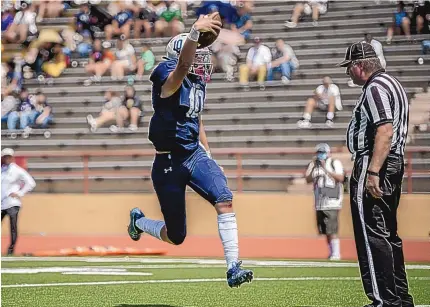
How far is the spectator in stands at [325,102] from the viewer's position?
21953 millimetres

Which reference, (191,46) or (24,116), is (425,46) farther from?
(191,46)

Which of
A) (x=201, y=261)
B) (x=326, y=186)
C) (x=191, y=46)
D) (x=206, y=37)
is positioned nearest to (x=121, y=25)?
(x=326, y=186)

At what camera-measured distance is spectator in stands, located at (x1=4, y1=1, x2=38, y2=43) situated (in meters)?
27.9

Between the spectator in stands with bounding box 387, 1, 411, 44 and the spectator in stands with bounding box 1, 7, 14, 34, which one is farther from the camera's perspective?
the spectator in stands with bounding box 1, 7, 14, 34

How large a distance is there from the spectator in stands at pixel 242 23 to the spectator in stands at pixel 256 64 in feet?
3.33

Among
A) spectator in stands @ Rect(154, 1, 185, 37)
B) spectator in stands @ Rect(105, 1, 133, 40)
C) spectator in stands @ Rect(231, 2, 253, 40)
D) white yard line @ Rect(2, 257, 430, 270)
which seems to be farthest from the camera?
spectator in stands @ Rect(105, 1, 133, 40)

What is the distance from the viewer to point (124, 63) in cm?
2556

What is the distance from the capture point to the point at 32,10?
2811 cm

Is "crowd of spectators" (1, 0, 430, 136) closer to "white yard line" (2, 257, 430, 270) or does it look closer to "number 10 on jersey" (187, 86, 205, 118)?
"white yard line" (2, 257, 430, 270)

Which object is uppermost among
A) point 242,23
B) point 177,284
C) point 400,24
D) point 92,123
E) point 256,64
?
point 242,23

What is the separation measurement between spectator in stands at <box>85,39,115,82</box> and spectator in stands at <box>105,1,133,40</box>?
612mm

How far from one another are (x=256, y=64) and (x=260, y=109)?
124 cm

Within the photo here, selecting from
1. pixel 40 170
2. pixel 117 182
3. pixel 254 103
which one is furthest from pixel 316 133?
pixel 40 170

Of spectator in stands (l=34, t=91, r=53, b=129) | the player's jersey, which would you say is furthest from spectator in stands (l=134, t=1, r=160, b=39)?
the player's jersey
